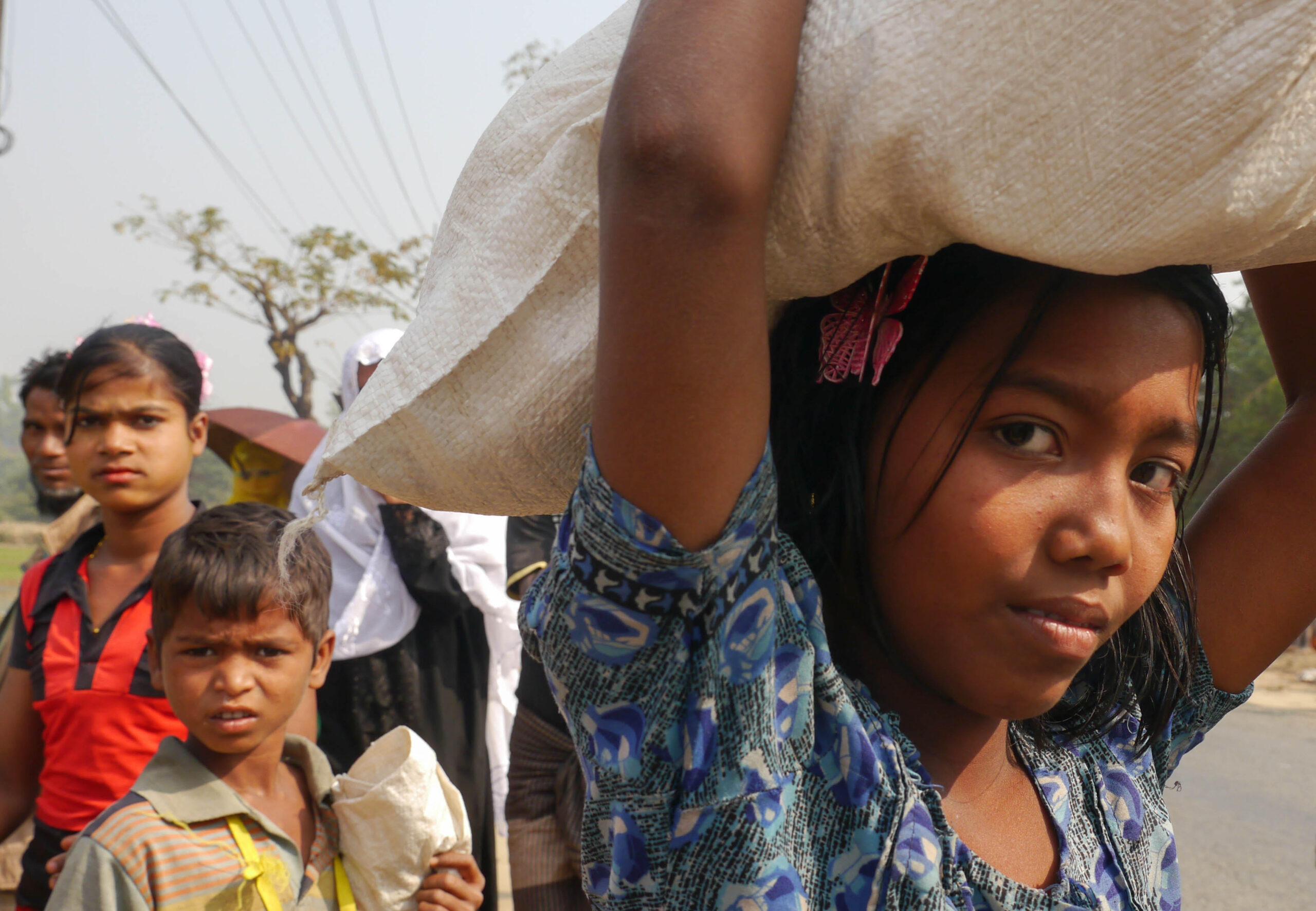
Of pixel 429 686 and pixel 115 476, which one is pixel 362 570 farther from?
pixel 115 476

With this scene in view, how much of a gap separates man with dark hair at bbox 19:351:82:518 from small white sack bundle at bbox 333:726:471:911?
109 inches

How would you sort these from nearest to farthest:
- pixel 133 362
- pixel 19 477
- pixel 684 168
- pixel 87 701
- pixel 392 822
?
pixel 684 168
pixel 392 822
pixel 87 701
pixel 133 362
pixel 19 477

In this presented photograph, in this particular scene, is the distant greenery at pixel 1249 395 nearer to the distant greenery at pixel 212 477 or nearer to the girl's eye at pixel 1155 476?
the girl's eye at pixel 1155 476

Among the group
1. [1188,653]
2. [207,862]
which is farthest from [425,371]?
[207,862]

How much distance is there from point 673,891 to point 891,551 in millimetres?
333

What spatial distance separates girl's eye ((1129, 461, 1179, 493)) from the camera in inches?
38.6

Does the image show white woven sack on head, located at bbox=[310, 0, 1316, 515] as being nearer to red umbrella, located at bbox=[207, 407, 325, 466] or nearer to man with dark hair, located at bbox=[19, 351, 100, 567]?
man with dark hair, located at bbox=[19, 351, 100, 567]

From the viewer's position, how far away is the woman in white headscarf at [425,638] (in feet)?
10.5

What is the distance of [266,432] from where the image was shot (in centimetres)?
520

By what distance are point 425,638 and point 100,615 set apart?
3.44ft

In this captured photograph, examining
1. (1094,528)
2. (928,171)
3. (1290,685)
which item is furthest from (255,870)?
(1290,685)

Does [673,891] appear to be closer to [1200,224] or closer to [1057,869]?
[1057,869]

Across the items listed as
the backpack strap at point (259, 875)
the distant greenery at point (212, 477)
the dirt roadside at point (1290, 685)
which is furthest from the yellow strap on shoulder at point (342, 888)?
the distant greenery at point (212, 477)

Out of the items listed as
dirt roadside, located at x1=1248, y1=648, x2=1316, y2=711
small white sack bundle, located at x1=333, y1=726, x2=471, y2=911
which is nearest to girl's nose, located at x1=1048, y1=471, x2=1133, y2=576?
small white sack bundle, located at x1=333, y1=726, x2=471, y2=911
